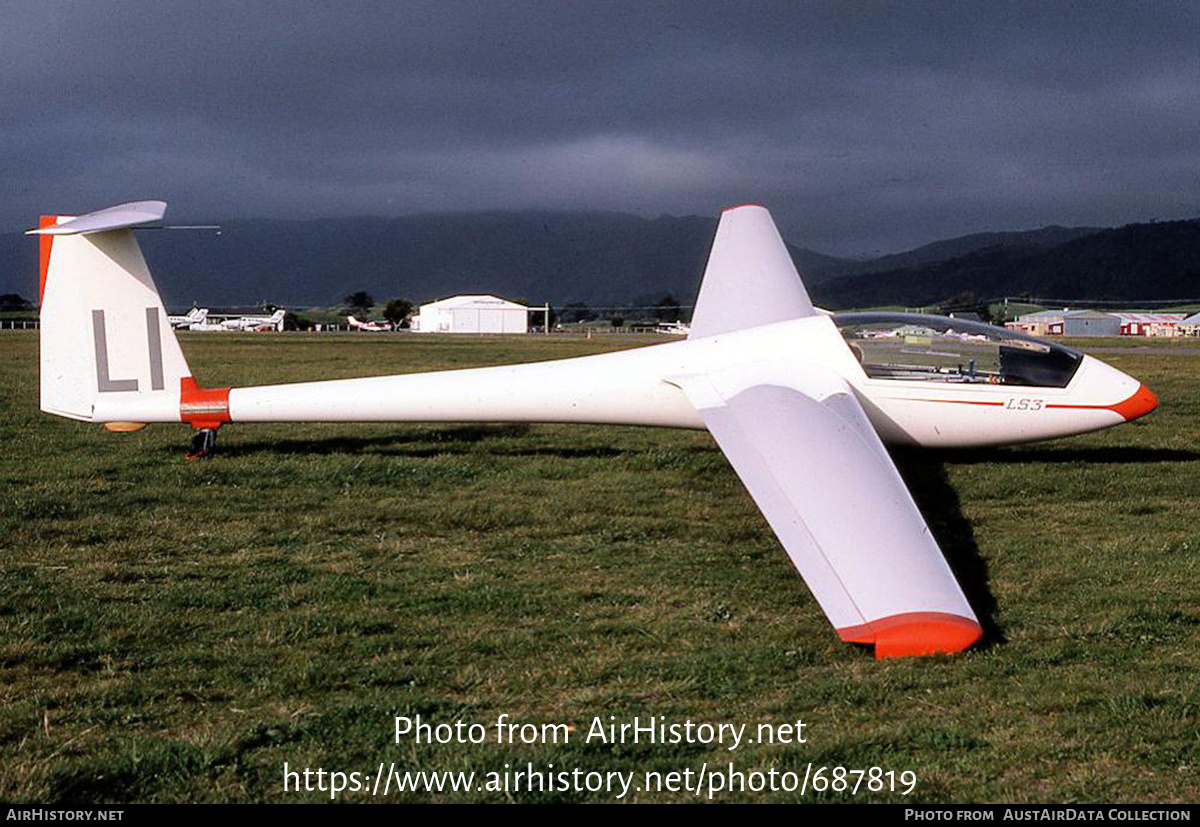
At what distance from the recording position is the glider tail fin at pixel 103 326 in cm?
979

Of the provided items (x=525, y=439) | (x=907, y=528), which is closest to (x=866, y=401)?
(x=907, y=528)

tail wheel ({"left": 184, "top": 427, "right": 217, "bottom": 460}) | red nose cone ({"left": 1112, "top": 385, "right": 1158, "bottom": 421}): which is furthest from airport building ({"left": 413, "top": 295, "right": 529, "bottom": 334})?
red nose cone ({"left": 1112, "top": 385, "right": 1158, "bottom": 421})

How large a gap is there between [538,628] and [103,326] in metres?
6.69

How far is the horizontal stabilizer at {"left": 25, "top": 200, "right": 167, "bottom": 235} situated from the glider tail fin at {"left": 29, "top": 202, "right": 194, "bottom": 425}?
0.02m

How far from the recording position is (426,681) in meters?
4.98

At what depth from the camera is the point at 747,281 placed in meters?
12.3

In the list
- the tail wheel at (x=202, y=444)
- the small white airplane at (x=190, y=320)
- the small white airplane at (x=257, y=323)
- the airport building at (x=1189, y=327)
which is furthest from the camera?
the small white airplane at (x=257, y=323)

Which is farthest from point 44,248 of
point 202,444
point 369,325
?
point 369,325

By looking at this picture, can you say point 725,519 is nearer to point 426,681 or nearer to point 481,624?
point 481,624

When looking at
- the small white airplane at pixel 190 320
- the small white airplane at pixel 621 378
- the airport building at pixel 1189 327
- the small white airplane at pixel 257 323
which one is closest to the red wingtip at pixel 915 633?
the small white airplane at pixel 621 378

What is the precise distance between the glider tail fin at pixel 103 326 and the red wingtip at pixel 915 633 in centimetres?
806

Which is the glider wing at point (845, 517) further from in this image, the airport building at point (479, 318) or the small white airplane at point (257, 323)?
the airport building at point (479, 318)

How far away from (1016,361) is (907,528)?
5.21 m
